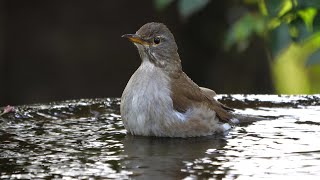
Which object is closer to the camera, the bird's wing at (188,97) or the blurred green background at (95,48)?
the bird's wing at (188,97)

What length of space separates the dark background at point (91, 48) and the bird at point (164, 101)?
18.5ft

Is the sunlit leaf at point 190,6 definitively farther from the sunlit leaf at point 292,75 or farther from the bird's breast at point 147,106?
the sunlit leaf at point 292,75

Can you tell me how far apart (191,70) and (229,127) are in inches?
238

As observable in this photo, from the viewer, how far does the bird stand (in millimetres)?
5357

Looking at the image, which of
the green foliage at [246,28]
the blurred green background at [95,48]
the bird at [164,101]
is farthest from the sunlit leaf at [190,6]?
the blurred green background at [95,48]

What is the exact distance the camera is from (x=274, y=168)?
4.00 metres

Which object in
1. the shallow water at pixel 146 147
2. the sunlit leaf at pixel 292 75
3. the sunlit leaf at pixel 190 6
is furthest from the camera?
the sunlit leaf at pixel 292 75

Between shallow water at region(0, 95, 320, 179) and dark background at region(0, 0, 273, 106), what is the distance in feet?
15.5

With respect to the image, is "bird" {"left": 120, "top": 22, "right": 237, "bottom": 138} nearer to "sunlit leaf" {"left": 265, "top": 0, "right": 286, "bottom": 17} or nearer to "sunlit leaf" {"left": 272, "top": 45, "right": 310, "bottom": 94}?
"sunlit leaf" {"left": 265, "top": 0, "right": 286, "bottom": 17}

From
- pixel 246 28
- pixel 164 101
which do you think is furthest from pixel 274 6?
pixel 246 28

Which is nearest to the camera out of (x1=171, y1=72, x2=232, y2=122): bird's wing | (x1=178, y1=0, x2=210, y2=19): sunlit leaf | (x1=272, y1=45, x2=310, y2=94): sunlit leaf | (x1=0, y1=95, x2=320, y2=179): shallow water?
(x1=0, y1=95, x2=320, y2=179): shallow water

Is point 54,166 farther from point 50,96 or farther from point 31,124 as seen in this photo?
point 50,96

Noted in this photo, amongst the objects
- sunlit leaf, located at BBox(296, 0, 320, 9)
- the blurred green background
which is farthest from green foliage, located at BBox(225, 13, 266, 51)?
the blurred green background

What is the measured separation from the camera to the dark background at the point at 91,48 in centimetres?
1143
